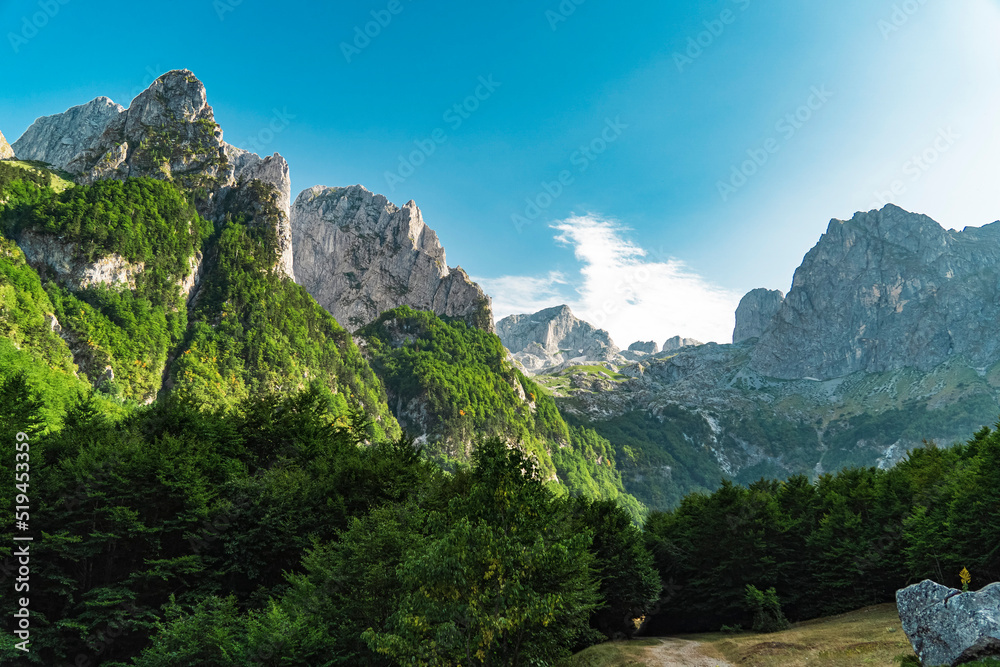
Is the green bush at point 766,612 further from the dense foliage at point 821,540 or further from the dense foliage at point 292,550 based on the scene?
the dense foliage at point 292,550

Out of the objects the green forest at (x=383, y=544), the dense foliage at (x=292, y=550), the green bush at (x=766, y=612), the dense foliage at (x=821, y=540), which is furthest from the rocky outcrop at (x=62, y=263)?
the green bush at (x=766, y=612)

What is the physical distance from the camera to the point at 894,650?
22.3 m

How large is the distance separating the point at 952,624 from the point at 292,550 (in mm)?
33631

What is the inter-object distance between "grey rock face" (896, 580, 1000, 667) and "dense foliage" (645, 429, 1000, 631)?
1868 cm

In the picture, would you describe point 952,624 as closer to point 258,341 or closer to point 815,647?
point 815,647

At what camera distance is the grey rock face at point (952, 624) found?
15.3 metres

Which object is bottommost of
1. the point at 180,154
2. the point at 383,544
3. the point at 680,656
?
the point at 680,656

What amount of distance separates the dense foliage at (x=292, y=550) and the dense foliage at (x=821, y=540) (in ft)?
22.7

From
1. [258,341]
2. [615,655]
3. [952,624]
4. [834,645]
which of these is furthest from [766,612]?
[258,341]

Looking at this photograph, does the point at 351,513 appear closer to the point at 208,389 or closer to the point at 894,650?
the point at 894,650

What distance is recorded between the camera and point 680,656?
3095 cm

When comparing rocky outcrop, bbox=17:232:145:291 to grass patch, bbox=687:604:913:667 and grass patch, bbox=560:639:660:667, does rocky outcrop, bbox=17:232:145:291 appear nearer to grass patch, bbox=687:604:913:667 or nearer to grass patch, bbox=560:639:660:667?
grass patch, bbox=560:639:660:667

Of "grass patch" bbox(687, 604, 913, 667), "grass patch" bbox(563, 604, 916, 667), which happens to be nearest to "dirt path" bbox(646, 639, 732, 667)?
"grass patch" bbox(563, 604, 916, 667)

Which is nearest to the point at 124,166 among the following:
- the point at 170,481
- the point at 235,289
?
the point at 235,289
